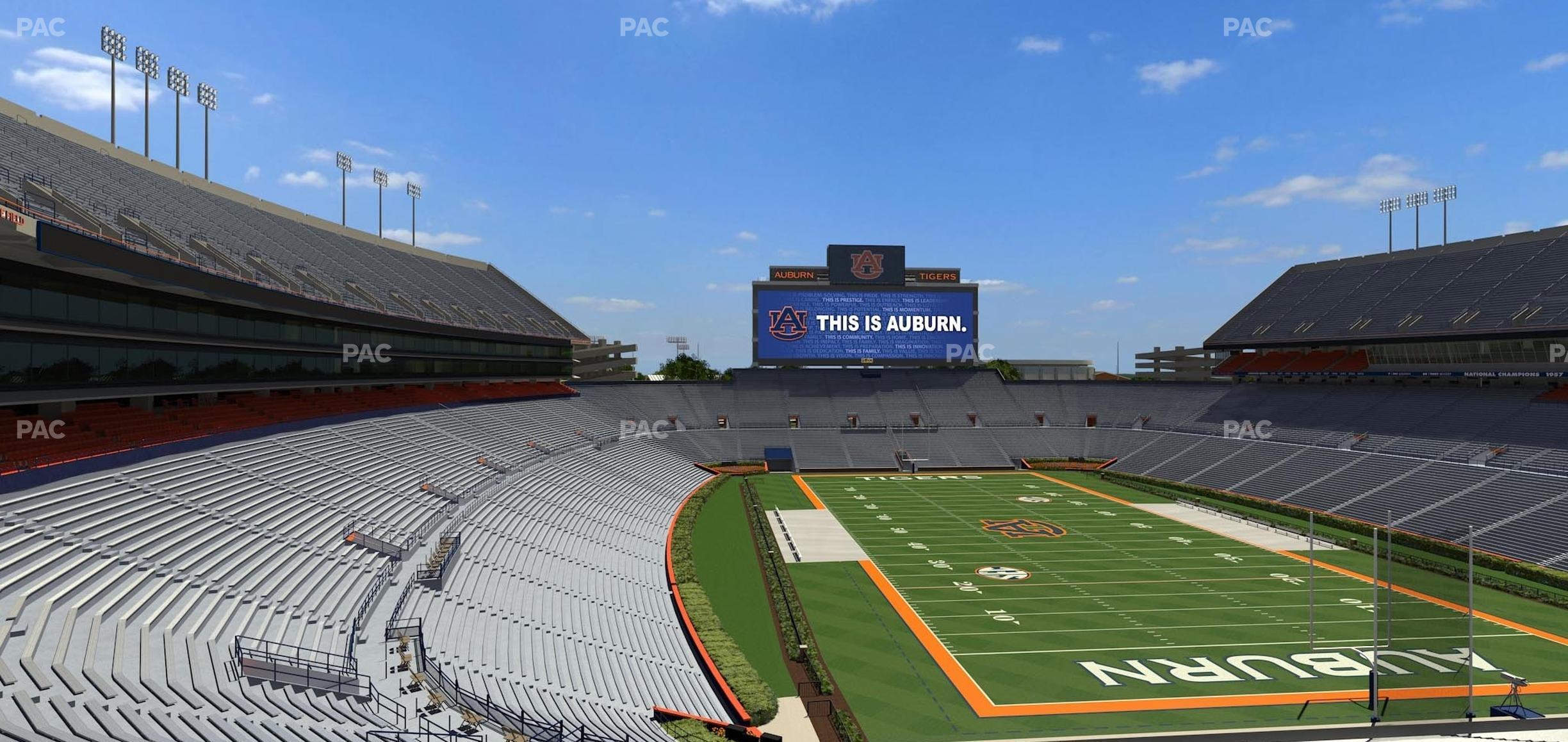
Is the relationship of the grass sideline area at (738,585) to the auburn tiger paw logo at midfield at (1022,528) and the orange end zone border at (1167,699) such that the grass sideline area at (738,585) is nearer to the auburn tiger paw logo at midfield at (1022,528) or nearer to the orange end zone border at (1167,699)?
the orange end zone border at (1167,699)

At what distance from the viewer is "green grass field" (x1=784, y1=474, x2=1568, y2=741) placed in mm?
18250

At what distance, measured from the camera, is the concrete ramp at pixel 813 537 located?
32625 millimetres

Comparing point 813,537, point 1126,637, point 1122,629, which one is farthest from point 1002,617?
point 813,537

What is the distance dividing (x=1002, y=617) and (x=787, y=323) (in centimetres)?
4178

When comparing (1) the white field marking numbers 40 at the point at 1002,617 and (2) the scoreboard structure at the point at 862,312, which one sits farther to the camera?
(2) the scoreboard structure at the point at 862,312

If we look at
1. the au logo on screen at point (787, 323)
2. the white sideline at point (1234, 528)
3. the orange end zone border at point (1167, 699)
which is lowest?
the orange end zone border at point (1167, 699)

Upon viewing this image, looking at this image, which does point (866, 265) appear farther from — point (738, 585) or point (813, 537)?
point (738, 585)

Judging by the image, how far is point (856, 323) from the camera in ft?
212

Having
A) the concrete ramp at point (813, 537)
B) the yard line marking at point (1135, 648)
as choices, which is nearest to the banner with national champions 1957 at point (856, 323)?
the concrete ramp at point (813, 537)

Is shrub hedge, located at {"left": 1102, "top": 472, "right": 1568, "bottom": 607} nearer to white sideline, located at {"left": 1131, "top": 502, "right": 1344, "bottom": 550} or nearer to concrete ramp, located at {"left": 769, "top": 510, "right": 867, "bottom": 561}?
white sideline, located at {"left": 1131, "top": 502, "right": 1344, "bottom": 550}

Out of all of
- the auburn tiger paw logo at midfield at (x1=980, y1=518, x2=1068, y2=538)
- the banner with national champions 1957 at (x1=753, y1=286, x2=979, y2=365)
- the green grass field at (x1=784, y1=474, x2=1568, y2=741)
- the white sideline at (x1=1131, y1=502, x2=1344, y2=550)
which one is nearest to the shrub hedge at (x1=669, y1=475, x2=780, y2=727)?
the green grass field at (x1=784, y1=474, x2=1568, y2=741)

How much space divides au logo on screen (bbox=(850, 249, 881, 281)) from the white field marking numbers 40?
41549mm

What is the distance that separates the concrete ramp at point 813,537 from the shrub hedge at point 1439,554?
1880cm

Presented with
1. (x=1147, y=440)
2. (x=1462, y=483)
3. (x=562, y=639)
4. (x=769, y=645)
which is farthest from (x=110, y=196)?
(x=1147, y=440)
